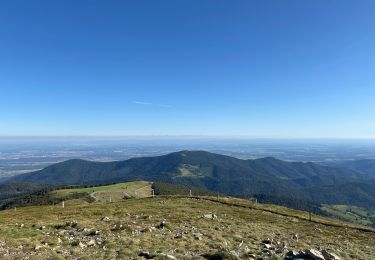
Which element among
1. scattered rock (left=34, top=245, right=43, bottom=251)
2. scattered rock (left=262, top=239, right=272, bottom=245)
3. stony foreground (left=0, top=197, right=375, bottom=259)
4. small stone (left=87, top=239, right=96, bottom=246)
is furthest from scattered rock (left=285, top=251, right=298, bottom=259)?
scattered rock (left=34, top=245, right=43, bottom=251)

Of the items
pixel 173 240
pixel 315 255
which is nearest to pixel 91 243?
pixel 173 240

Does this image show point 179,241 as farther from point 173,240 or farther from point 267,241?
point 267,241

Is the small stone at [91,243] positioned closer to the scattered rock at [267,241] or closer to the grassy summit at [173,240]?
the grassy summit at [173,240]

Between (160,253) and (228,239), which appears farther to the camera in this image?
(228,239)

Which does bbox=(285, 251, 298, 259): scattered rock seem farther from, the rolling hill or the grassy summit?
the grassy summit

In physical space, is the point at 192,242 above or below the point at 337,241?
above

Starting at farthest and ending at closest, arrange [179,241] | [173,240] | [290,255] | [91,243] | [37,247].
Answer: [173,240] < [179,241] < [91,243] < [290,255] < [37,247]

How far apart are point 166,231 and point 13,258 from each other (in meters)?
12.4

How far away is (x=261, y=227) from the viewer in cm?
3153

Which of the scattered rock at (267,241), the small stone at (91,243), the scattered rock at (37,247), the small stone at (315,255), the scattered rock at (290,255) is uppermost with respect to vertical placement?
the scattered rock at (37,247)

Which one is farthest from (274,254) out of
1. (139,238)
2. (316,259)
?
(139,238)

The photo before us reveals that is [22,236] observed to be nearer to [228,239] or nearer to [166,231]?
[166,231]

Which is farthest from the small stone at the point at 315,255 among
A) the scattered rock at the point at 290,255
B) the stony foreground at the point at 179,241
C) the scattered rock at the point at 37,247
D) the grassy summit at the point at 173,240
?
the scattered rock at the point at 37,247

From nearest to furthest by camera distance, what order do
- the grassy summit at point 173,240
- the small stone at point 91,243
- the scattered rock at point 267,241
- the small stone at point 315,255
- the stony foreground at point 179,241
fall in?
1. the small stone at point 315,255
2. the stony foreground at point 179,241
3. the grassy summit at point 173,240
4. the small stone at point 91,243
5. the scattered rock at point 267,241
